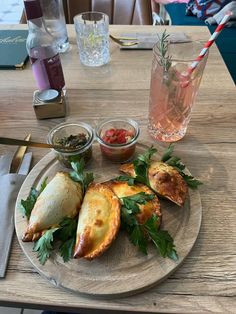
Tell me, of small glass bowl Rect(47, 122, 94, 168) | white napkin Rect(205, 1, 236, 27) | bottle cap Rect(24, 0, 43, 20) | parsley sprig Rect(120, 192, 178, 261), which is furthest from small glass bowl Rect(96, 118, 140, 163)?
white napkin Rect(205, 1, 236, 27)

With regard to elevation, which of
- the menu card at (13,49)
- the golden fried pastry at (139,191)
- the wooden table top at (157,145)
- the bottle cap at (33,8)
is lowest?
the wooden table top at (157,145)

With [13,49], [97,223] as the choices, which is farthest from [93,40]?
[97,223]

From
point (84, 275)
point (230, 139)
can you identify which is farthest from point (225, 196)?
point (84, 275)

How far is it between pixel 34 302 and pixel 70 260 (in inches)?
3.2

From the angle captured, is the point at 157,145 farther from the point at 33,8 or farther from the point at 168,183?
the point at 33,8

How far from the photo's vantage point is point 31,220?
1.60 ft

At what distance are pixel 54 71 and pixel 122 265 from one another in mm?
542

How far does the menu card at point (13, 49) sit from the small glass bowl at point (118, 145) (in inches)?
18.2

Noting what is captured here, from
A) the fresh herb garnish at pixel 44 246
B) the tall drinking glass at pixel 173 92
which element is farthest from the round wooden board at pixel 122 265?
the tall drinking glass at pixel 173 92

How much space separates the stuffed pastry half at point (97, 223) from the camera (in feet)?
1.48

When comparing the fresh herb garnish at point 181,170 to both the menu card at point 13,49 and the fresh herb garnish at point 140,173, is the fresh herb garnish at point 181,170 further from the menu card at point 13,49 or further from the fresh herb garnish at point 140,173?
the menu card at point 13,49

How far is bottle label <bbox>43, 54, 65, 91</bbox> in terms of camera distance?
0.75 m

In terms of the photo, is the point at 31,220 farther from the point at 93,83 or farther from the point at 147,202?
the point at 93,83

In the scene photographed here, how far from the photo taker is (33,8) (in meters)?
0.71
